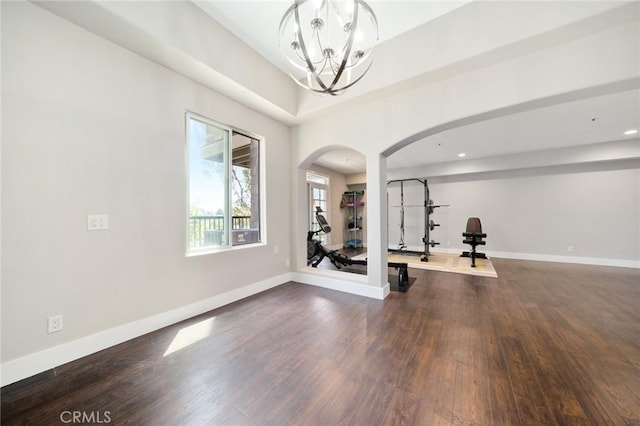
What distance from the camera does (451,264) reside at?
5500 millimetres

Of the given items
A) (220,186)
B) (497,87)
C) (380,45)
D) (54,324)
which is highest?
(380,45)

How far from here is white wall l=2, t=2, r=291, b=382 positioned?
5.68 feet

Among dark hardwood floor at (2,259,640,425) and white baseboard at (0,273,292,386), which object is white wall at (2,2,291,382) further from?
dark hardwood floor at (2,259,640,425)

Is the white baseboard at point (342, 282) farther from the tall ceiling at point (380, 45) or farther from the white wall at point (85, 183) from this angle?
the tall ceiling at point (380, 45)

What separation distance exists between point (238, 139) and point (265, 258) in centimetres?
197

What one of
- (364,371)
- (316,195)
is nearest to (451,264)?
(316,195)

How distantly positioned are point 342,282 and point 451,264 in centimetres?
335

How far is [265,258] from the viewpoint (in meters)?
3.82

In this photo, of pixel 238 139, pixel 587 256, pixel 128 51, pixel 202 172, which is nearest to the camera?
pixel 128 51

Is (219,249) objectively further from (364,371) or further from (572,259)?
(572,259)

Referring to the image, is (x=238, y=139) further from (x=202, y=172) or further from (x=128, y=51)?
(x=128, y=51)

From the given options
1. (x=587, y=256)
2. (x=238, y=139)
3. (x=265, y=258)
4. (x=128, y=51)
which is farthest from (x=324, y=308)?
(x=587, y=256)

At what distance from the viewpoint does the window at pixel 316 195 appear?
25.1ft

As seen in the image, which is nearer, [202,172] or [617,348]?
[617,348]
